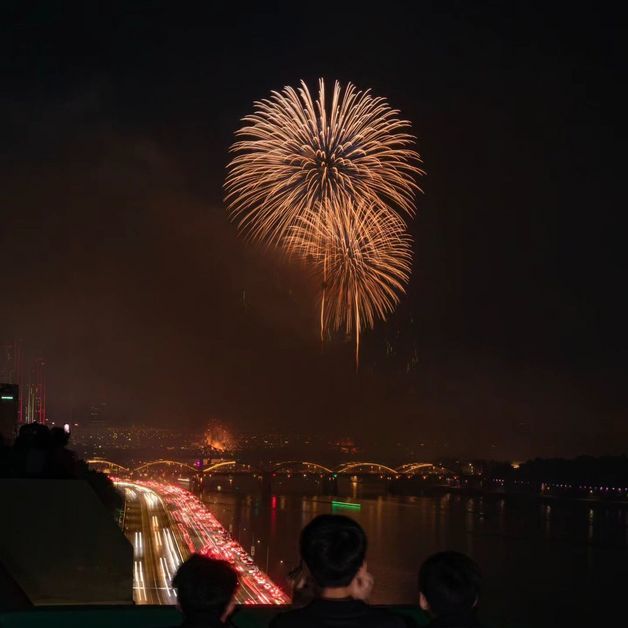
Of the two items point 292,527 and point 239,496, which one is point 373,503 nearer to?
point 239,496

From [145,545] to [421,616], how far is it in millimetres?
31689

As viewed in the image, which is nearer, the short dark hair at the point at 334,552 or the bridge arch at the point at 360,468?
the short dark hair at the point at 334,552

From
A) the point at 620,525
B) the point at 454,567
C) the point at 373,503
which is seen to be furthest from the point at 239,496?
the point at 454,567

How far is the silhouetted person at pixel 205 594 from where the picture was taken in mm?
2777

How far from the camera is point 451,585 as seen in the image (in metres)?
2.82

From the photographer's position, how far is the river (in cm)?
3575

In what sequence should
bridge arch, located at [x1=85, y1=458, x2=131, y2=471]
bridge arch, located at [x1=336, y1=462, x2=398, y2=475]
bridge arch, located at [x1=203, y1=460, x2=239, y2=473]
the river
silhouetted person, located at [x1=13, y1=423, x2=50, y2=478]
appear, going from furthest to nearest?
bridge arch, located at [x1=336, y1=462, x2=398, y2=475] → bridge arch, located at [x1=203, y1=460, x2=239, y2=473] → bridge arch, located at [x1=85, y1=458, x2=131, y2=471] → the river → silhouetted person, located at [x1=13, y1=423, x2=50, y2=478]

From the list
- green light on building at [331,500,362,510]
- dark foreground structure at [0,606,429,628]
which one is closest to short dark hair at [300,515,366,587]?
dark foreground structure at [0,606,429,628]

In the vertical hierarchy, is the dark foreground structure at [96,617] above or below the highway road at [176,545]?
above

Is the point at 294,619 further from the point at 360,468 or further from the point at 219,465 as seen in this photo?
the point at 360,468

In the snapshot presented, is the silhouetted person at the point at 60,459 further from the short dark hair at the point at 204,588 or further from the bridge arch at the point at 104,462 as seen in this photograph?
the bridge arch at the point at 104,462

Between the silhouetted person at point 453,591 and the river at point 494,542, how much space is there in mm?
14323

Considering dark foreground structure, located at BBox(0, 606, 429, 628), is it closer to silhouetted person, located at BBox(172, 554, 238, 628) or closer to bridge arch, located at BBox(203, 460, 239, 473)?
silhouetted person, located at BBox(172, 554, 238, 628)

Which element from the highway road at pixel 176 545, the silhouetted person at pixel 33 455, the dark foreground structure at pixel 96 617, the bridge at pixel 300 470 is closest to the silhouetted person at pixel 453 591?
the dark foreground structure at pixel 96 617
